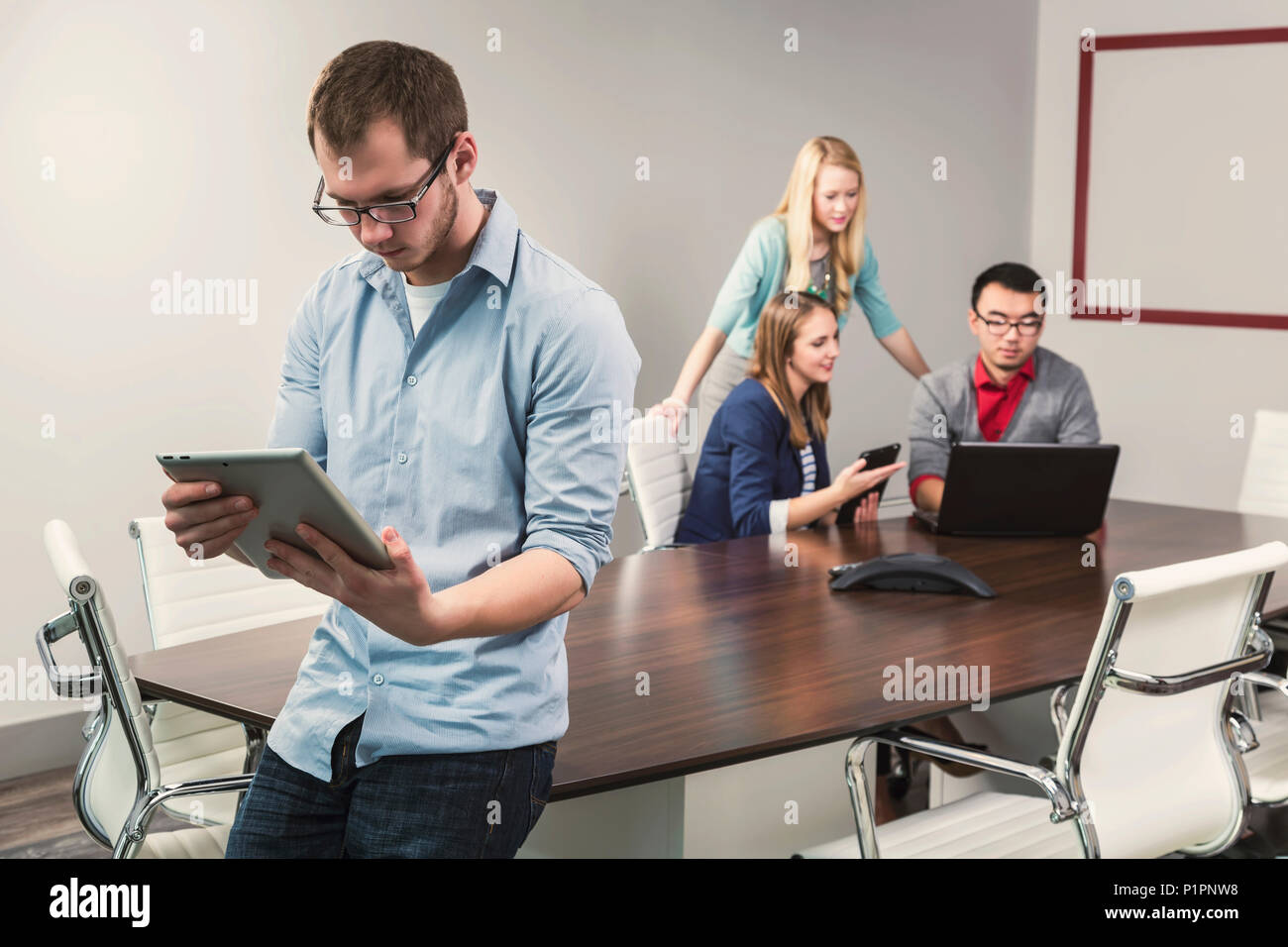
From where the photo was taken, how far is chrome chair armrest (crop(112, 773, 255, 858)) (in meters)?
2.13

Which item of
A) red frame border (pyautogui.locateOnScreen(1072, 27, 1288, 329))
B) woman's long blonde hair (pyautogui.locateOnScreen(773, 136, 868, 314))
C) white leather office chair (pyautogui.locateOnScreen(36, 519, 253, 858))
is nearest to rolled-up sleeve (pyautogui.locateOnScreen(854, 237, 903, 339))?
woman's long blonde hair (pyautogui.locateOnScreen(773, 136, 868, 314))

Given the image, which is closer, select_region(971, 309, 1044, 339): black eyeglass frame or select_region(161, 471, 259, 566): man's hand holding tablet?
select_region(161, 471, 259, 566): man's hand holding tablet

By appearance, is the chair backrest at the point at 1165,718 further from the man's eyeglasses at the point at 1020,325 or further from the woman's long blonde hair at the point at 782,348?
the man's eyeglasses at the point at 1020,325

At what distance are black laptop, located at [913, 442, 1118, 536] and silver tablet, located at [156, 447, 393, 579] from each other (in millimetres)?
2236

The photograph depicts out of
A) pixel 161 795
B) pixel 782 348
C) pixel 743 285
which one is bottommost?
pixel 161 795

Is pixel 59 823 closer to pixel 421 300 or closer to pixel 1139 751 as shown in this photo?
pixel 421 300

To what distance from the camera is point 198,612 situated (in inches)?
111

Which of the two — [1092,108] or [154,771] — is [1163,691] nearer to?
[154,771]

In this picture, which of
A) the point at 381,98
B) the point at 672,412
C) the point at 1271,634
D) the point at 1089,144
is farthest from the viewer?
the point at 1089,144

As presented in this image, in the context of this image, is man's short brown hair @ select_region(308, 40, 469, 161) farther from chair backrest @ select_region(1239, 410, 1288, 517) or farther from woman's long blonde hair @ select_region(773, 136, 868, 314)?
chair backrest @ select_region(1239, 410, 1288, 517)

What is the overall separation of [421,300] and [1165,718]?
58.9 inches

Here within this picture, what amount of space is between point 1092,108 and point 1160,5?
1.95ft

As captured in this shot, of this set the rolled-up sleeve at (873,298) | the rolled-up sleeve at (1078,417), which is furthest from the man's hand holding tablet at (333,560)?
the rolled-up sleeve at (873,298)

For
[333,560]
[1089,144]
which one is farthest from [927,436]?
[1089,144]
